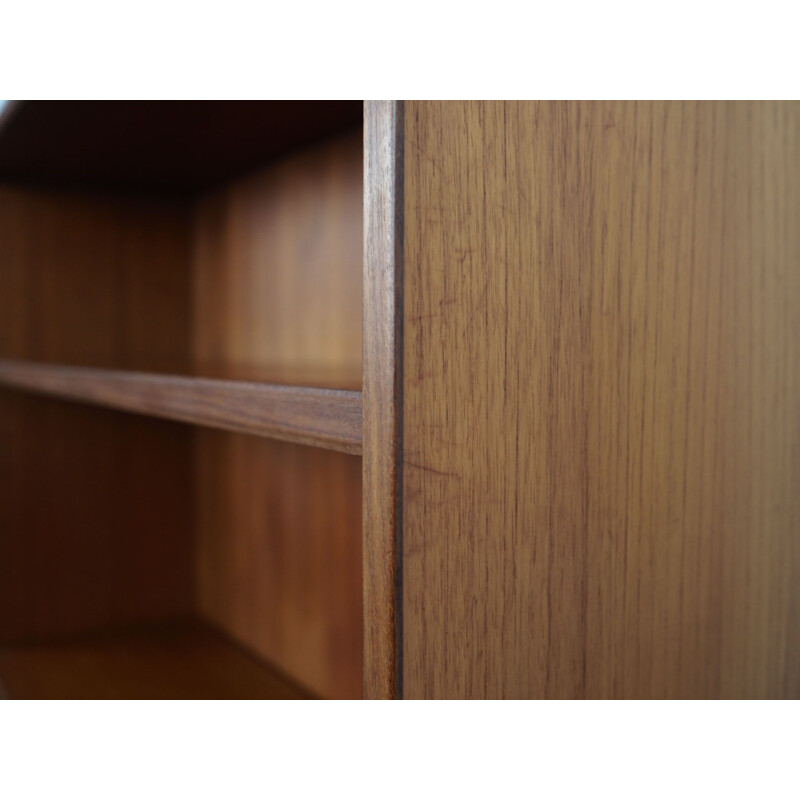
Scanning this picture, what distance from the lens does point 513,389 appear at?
47 cm

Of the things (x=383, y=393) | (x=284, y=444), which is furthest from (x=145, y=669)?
(x=383, y=393)

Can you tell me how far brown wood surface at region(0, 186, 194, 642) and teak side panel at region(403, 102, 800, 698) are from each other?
85 centimetres

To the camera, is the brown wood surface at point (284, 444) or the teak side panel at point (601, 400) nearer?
the teak side panel at point (601, 400)

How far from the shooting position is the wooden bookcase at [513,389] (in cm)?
45

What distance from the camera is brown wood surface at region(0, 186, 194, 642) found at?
1230 millimetres

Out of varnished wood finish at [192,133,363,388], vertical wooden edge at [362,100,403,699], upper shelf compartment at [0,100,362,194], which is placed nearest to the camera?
vertical wooden edge at [362,100,403,699]

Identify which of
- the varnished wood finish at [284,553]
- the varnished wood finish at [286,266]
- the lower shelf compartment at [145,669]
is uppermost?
the varnished wood finish at [286,266]

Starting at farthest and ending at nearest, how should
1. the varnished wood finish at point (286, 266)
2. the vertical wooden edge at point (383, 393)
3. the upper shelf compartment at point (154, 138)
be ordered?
the varnished wood finish at point (286, 266), the upper shelf compartment at point (154, 138), the vertical wooden edge at point (383, 393)

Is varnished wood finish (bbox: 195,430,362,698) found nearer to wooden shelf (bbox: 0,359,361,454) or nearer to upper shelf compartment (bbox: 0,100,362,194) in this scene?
wooden shelf (bbox: 0,359,361,454)

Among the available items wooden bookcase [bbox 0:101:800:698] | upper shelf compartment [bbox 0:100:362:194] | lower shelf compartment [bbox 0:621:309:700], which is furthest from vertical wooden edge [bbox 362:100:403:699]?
lower shelf compartment [bbox 0:621:309:700]

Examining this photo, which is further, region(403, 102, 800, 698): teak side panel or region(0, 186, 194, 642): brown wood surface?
region(0, 186, 194, 642): brown wood surface

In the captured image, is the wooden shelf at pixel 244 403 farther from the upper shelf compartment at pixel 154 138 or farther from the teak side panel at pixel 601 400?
the upper shelf compartment at pixel 154 138

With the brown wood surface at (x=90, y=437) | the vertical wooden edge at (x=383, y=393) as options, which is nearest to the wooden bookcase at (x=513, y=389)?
the vertical wooden edge at (x=383, y=393)

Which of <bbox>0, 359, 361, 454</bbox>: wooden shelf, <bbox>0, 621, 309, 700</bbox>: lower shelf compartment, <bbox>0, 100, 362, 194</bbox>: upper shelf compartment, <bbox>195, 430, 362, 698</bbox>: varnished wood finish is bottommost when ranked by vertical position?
<bbox>0, 621, 309, 700</bbox>: lower shelf compartment
